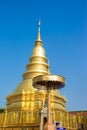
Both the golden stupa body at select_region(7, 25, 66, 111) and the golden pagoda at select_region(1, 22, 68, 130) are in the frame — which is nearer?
the golden pagoda at select_region(1, 22, 68, 130)

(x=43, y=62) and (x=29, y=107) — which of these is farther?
(x=43, y=62)

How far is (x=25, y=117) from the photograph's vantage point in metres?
30.0

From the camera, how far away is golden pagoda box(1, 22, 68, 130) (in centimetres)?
2952

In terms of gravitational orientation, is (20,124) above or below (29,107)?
below

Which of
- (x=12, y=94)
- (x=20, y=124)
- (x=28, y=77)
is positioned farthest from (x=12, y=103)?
(x=20, y=124)

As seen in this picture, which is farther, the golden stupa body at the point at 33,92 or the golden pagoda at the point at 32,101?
the golden stupa body at the point at 33,92

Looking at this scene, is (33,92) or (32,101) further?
(33,92)

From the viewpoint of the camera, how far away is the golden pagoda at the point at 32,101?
29.5 meters

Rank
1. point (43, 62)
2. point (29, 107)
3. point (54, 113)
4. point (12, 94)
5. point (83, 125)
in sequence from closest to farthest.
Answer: point (54, 113), point (83, 125), point (29, 107), point (12, 94), point (43, 62)

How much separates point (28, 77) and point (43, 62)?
3612mm

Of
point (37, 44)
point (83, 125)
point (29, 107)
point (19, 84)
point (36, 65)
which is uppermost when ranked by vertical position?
point (37, 44)

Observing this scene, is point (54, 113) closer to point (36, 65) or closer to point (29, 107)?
point (29, 107)

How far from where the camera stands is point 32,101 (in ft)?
116

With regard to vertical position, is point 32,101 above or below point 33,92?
below
